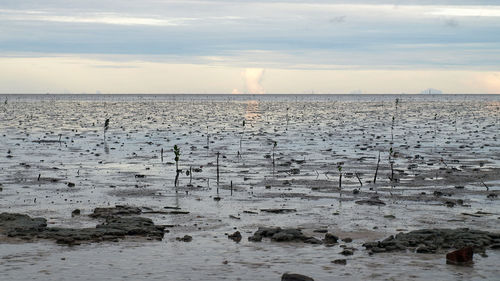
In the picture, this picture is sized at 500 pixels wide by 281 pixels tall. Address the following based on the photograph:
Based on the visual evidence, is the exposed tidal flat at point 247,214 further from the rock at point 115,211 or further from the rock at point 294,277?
the rock at point 294,277

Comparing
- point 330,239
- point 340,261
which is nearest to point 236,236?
point 330,239

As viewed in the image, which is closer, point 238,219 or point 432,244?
point 432,244

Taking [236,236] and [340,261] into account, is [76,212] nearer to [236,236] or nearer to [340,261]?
[236,236]

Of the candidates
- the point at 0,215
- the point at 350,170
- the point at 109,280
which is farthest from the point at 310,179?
the point at 109,280

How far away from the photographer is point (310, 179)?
2725cm

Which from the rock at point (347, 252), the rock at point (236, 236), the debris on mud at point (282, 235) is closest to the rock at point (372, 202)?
the debris on mud at point (282, 235)

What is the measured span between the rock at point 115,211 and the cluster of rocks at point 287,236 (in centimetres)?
454

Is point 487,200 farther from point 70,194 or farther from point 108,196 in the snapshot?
point 70,194

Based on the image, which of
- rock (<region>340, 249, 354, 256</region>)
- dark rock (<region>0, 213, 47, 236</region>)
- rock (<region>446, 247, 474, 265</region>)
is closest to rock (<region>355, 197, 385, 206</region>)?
rock (<region>340, 249, 354, 256</region>)

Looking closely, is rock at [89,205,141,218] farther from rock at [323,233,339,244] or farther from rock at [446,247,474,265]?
rock at [446,247,474,265]

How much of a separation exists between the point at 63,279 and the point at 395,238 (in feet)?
26.8

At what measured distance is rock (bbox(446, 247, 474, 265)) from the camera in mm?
14664

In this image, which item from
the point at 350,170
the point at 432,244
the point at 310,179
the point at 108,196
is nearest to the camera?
the point at 432,244

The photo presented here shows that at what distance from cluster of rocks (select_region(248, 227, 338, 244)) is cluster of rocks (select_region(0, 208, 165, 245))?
2564 millimetres
